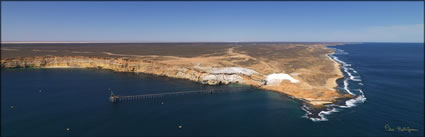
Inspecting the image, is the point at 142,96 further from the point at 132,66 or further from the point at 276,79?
the point at 276,79

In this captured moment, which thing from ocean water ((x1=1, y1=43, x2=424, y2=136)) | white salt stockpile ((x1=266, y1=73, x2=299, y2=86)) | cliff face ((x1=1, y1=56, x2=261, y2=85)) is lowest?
ocean water ((x1=1, y1=43, x2=424, y2=136))

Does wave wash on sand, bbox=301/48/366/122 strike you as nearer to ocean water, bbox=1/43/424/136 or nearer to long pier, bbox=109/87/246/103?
ocean water, bbox=1/43/424/136

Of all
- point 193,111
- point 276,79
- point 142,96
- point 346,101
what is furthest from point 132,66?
point 346,101

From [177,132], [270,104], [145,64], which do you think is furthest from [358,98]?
[145,64]

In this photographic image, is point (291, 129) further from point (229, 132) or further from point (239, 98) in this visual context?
point (239, 98)

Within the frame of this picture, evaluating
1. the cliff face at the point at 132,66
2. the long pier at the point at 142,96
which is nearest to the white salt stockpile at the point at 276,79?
the cliff face at the point at 132,66

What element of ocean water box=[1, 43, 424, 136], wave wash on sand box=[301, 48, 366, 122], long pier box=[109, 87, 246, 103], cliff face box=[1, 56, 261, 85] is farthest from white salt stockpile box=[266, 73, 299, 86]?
long pier box=[109, 87, 246, 103]
